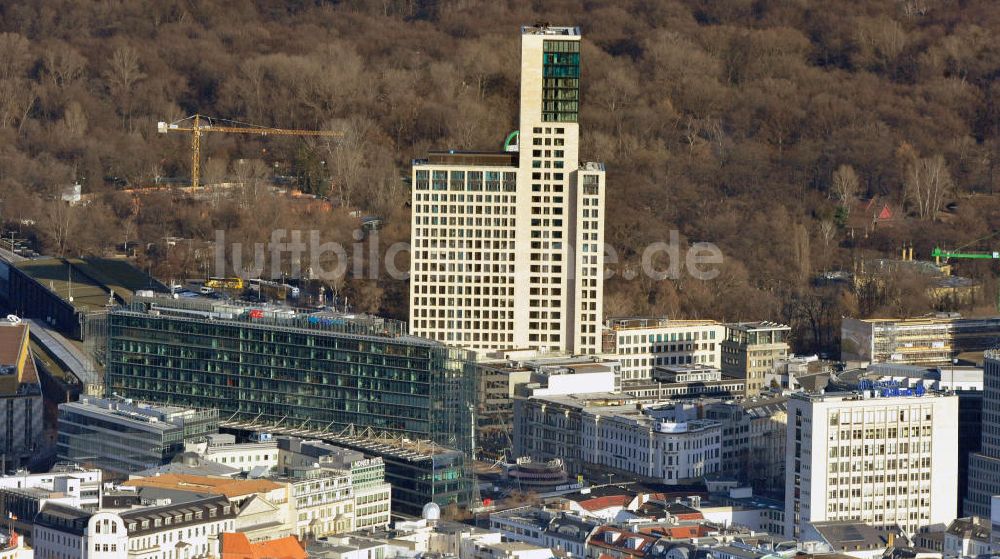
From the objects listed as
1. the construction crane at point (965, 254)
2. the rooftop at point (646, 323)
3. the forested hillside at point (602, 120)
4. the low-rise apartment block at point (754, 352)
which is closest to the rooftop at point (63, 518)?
the low-rise apartment block at point (754, 352)

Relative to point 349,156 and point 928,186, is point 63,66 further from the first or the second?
point 928,186

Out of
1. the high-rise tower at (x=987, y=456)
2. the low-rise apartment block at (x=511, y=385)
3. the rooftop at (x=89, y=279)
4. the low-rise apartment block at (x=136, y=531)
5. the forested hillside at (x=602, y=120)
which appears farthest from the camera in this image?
the forested hillside at (x=602, y=120)

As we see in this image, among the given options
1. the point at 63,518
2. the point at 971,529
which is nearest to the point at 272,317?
the point at 63,518

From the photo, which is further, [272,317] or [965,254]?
[965,254]

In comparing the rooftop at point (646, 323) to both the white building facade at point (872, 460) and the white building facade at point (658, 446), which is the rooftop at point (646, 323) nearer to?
the white building facade at point (658, 446)

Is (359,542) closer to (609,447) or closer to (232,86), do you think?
(609,447)

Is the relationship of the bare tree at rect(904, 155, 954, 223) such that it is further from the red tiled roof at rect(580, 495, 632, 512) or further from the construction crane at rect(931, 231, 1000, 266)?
the red tiled roof at rect(580, 495, 632, 512)
